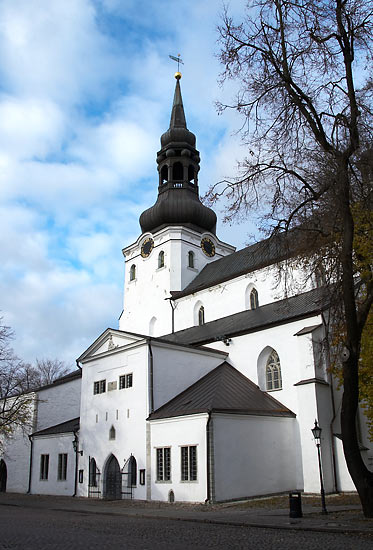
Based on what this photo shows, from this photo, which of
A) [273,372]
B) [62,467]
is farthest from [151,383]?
[62,467]

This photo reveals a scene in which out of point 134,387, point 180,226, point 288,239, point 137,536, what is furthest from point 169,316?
point 137,536

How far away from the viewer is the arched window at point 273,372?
25.9 meters

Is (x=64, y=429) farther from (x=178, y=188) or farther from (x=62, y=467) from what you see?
(x=178, y=188)

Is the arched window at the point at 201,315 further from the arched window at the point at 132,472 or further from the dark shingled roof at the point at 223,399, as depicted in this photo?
the arched window at the point at 132,472

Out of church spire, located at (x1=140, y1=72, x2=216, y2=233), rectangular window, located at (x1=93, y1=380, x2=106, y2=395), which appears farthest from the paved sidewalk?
church spire, located at (x1=140, y1=72, x2=216, y2=233)

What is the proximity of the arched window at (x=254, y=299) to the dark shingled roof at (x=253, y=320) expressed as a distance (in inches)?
26.7

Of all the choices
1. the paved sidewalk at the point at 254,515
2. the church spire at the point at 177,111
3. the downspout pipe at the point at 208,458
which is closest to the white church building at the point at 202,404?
the downspout pipe at the point at 208,458

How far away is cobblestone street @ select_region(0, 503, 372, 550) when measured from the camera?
1025cm

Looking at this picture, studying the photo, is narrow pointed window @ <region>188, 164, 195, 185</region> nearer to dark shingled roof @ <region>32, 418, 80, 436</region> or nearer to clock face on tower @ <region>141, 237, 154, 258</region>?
clock face on tower @ <region>141, 237, 154, 258</region>

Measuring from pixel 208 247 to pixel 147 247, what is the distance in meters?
4.68

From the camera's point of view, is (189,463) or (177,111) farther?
(177,111)

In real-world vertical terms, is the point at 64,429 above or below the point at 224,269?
below

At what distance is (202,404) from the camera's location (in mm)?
22516

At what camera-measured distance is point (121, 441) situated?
25578mm
